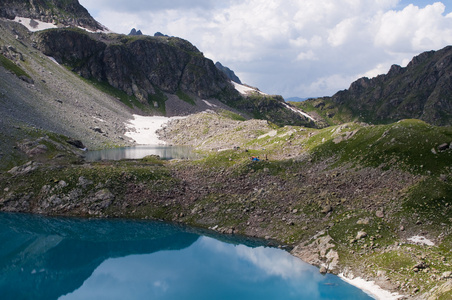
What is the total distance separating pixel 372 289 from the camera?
90.2 ft

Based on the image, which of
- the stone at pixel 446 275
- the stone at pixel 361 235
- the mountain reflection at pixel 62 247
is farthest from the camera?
the stone at pixel 361 235

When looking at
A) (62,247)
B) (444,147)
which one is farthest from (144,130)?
(444,147)

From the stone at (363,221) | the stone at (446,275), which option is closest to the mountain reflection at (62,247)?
the stone at (363,221)

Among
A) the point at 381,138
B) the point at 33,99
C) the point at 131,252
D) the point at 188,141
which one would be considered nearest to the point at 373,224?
the point at 381,138

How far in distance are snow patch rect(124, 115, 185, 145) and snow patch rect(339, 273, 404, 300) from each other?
441ft

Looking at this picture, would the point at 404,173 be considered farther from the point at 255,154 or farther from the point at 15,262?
the point at 15,262

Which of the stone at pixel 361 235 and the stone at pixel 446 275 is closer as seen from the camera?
the stone at pixel 446 275

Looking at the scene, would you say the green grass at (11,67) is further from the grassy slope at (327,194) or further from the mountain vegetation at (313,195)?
the grassy slope at (327,194)

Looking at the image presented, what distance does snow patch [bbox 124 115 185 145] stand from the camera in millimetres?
157125

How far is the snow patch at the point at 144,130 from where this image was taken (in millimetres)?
157125

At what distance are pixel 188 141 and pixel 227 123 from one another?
23265mm

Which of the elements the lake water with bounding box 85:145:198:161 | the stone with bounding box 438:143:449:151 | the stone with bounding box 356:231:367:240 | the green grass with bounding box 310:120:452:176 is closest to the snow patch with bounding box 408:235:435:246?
the stone with bounding box 356:231:367:240

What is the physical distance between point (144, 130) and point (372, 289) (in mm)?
160414

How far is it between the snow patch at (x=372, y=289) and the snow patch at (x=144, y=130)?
134 meters
